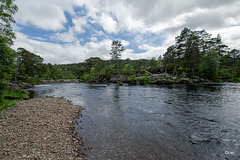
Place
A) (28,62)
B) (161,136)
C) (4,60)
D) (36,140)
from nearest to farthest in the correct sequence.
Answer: (36,140)
(161,136)
(4,60)
(28,62)

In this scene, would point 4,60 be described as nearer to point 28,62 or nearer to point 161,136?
point 161,136

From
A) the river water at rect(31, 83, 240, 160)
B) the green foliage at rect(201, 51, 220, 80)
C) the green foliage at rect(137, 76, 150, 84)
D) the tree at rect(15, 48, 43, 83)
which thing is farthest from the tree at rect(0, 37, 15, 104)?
the green foliage at rect(201, 51, 220, 80)

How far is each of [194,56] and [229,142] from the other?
170ft

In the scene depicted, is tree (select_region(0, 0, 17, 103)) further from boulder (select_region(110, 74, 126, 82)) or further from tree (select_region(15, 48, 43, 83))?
tree (select_region(15, 48, 43, 83))

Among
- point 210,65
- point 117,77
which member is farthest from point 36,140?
point 210,65

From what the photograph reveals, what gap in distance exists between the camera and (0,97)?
30.8 ft

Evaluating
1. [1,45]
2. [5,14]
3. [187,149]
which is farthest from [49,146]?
[5,14]

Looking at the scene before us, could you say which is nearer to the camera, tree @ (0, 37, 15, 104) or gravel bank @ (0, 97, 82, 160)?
gravel bank @ (0, 97, 82, 160)

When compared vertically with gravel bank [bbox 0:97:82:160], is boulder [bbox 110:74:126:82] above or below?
above

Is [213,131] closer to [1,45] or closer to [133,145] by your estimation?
[133,145]

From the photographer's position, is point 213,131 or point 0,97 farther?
point 0,97

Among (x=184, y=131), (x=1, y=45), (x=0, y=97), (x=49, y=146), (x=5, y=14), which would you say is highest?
(x=5, y=14)

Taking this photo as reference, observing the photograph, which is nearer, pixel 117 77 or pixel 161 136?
pixel 161 136

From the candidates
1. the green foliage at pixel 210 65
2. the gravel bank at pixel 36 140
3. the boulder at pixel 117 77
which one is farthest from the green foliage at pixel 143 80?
the gravel bank at pixel 36 140
